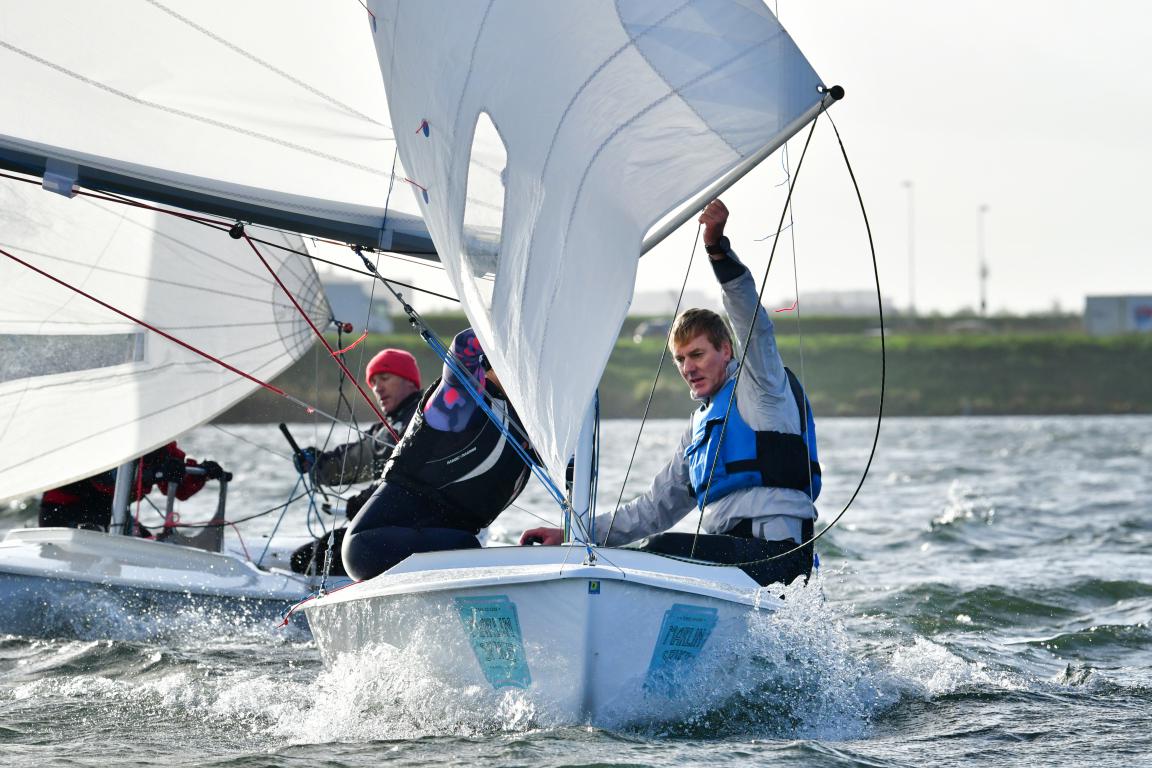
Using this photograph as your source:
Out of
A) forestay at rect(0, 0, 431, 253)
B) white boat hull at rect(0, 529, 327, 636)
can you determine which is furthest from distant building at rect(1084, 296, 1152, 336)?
forestay at rect(0, 0, 431, 253)

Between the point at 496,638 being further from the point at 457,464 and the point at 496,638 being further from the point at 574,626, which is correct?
the point at 457,464

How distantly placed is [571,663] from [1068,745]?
1500mm

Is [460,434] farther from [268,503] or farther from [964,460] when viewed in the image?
[964,460]

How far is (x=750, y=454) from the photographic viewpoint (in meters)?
4.20

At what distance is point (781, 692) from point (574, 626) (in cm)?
82

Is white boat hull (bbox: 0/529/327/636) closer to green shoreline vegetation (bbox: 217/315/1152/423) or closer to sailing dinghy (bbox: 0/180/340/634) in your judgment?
sailing dinghy (bbox: 0/180/340/634)

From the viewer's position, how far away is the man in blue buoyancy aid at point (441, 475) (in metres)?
4.38

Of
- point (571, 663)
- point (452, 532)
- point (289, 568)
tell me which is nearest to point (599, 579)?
point (571, 663)

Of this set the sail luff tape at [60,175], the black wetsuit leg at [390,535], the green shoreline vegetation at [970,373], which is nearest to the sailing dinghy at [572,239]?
the black wetsuit leg at [390,535]

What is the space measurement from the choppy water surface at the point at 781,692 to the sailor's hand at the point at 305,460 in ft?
2.58

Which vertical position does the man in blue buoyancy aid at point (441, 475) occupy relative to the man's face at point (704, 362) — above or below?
below

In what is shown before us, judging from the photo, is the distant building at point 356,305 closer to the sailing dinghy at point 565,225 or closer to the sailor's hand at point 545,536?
the sailor's hand at point 545,536

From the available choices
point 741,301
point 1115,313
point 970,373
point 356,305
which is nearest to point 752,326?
point 741,301

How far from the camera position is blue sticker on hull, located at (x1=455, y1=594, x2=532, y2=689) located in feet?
11.7
